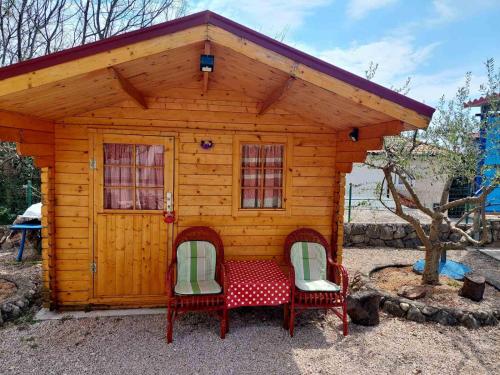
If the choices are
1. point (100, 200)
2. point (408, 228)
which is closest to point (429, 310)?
point (100, 200)

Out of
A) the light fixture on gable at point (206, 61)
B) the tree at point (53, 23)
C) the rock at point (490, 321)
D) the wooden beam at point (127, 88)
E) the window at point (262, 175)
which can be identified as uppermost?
the tree at point (53, 23)

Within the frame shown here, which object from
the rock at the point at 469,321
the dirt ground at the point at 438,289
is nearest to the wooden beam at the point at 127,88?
the dirt ground at the point at 438,289

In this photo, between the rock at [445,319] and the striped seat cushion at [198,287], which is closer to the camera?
the striped seat cushion at [198,287]

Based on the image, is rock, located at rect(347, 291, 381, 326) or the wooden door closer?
rock, located at rect(347, 291, 381, 326)

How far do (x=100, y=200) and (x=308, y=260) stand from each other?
2737 millimetres

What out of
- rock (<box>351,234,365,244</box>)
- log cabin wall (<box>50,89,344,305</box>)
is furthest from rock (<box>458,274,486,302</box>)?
rock (<box>351,234,365,244</box>)

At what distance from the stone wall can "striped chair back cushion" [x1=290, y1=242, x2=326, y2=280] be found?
396 centimetres

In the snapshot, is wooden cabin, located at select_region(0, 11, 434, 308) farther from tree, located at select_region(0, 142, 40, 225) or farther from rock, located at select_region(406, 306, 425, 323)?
tree, located at select_region(0, 142, 40, 225)

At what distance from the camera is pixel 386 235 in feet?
27.0

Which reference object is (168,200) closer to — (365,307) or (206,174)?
(206,174)

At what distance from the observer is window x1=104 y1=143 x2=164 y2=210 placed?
425 centimetres

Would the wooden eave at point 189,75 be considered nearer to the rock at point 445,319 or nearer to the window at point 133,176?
the window at point 133,176

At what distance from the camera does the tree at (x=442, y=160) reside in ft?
16.1

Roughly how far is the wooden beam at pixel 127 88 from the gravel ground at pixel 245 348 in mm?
2586
